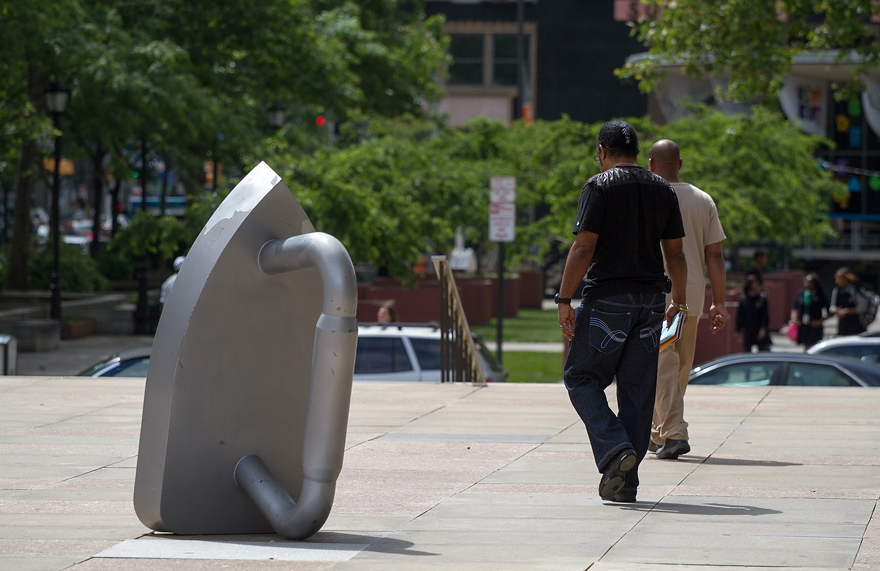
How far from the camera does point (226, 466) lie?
6.11 m

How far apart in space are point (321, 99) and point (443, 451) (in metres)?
24.7

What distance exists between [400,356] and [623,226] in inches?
318

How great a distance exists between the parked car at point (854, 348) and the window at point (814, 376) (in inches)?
138

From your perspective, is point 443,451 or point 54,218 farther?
point 54,218

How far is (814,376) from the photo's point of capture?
14.3 m

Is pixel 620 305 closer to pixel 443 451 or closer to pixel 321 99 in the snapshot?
pixel 443 451

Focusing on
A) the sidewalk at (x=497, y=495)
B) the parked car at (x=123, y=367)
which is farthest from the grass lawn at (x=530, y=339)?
the sidewalk at (x=497, y=495)

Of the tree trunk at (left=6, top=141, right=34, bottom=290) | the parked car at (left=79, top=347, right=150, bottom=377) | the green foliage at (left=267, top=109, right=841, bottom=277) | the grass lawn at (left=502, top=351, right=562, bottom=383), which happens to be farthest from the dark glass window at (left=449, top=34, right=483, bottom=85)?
the parked car at (left=79, top=347, right=150, bottom=377)

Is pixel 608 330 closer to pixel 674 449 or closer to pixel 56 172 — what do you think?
pixel 674 449

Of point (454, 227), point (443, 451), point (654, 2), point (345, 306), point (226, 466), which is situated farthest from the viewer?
point (454, 227)

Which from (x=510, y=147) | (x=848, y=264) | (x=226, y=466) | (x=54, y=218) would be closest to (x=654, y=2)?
(x=54, y=218)

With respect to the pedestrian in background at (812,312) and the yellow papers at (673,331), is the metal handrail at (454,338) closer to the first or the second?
the yellow papers at (673,331)

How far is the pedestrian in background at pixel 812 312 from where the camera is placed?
23938 mm

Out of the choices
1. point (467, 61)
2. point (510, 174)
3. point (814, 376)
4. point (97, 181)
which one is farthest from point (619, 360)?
point (467, 61)
